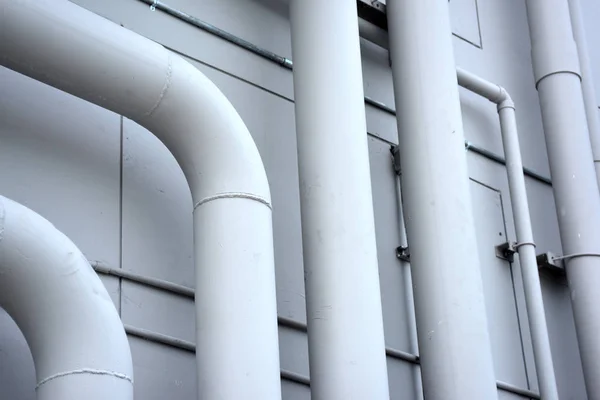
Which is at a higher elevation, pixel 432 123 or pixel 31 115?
A: pixel 432 123

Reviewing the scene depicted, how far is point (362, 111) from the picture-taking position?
146 inches

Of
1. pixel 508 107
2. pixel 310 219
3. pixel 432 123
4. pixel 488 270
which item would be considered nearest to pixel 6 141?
pixel 310 219

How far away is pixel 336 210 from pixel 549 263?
6.09ft

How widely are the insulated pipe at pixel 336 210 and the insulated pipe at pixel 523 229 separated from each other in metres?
1.32

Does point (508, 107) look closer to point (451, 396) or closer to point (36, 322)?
point (451, 396)

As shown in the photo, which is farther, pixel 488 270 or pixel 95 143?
pixel 488 270

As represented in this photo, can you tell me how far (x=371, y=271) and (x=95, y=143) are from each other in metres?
1.05

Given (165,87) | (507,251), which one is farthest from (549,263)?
(165,87)

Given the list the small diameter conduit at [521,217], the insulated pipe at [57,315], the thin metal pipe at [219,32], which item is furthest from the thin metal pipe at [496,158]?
the insulated pipe at [57,315]

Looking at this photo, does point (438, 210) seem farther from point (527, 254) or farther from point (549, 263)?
point (549, 263)

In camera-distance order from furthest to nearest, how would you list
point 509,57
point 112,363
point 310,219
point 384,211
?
1. point 509,57
2. point 384,211
3. point 310,219
4. point 112,363

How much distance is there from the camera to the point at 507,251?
15.7ft

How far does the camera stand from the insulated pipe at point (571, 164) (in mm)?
4738

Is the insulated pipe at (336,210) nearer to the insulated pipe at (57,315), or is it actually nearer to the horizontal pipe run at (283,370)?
the horizontal pipe run at (283,370)
